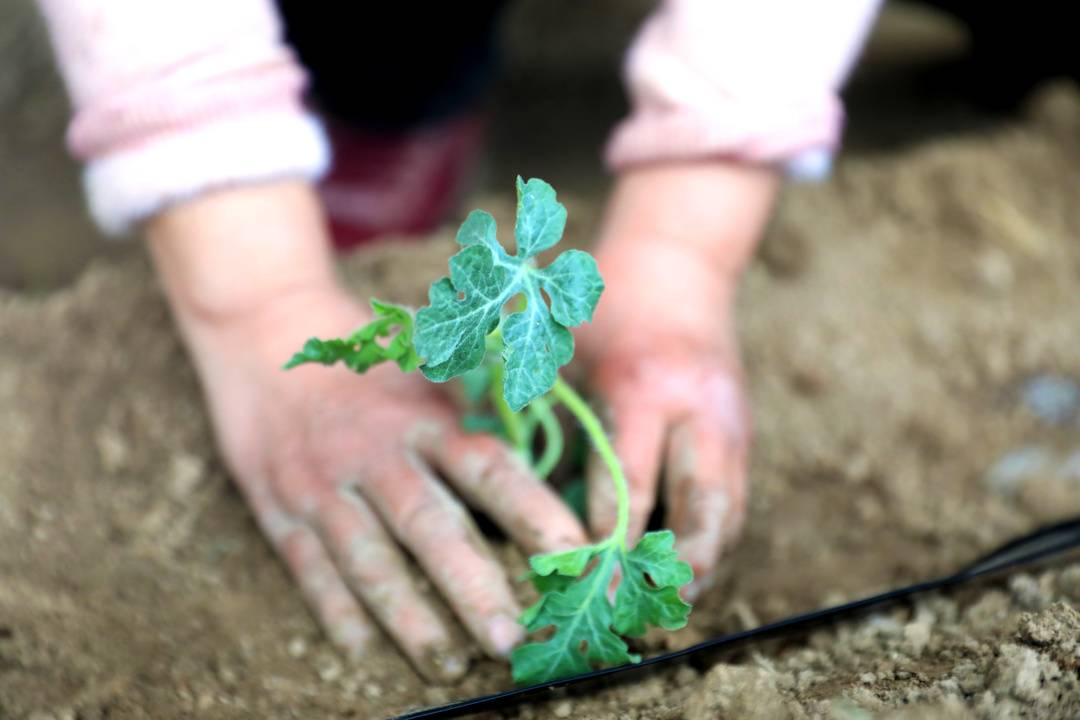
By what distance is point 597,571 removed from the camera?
2.88 ft

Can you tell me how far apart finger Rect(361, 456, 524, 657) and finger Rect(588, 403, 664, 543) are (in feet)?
0.41

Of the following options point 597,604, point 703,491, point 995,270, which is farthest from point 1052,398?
point 597,604

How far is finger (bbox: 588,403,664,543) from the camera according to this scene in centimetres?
106

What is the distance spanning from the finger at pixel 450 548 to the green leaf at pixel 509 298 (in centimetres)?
31

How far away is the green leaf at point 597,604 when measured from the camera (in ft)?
2.79

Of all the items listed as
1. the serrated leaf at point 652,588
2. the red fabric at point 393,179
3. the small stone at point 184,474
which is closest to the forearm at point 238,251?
the small stone at point 184,474

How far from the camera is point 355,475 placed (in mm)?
1125

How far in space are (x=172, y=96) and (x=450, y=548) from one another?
66 cm

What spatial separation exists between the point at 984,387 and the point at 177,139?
1.28m

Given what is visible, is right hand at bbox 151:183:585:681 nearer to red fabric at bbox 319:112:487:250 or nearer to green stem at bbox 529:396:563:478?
green stem at bbox 529:396:563:478

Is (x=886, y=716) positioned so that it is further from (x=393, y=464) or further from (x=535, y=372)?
(x=393, y=464)

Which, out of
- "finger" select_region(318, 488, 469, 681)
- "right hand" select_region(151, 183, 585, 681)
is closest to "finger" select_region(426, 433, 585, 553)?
"right hand" select_region(151, 183, 585, 681)

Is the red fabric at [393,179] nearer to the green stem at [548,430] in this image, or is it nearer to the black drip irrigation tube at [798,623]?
the green stem at [548,430]

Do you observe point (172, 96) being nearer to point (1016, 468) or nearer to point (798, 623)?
point (798, 623)
